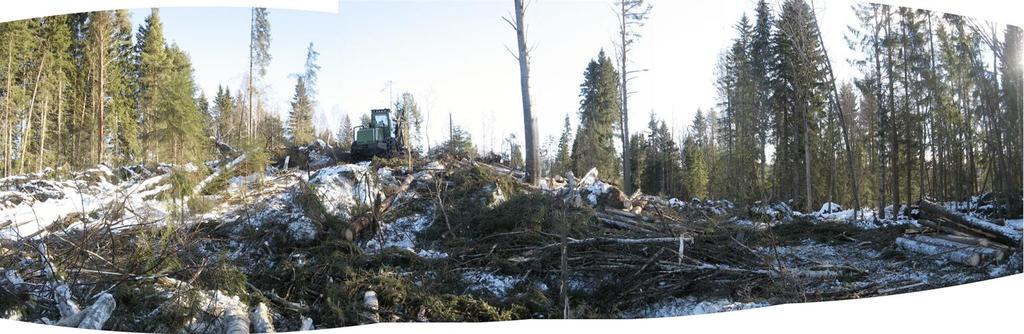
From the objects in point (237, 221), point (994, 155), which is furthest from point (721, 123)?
point (237, 221)

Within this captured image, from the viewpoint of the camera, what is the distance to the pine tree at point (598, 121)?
4771 millimetres

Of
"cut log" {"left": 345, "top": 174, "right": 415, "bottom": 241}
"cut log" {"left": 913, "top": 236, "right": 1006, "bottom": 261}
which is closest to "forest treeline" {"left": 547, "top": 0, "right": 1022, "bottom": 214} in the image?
"cut log" {"left": 913, "top": 236, "right": 1006, "bottom": 261}

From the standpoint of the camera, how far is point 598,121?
6359mm

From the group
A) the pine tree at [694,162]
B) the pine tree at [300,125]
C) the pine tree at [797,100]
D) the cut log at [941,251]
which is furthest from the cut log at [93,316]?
the pine tree at [694,162]

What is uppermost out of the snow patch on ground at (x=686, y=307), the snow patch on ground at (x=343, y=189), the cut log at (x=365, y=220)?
the snow patch on ground at (x=343, y=189)

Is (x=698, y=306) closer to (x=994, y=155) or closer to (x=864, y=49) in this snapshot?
(x=994, y=155)

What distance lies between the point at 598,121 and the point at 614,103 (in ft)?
1.02

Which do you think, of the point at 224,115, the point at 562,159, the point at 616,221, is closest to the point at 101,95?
the point at 224,115

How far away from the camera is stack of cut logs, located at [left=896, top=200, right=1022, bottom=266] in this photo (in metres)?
3.64

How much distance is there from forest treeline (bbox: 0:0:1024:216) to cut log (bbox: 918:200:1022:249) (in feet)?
0.65

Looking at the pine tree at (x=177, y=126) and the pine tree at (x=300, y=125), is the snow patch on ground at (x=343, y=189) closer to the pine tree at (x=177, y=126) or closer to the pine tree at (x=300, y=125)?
the pine tree at (x=300, y=125)

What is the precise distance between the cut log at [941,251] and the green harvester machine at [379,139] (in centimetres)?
476

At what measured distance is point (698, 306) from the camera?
11.2 ft

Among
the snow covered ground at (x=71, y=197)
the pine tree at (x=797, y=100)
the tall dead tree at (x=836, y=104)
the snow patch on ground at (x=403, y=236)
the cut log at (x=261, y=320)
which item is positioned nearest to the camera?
the cut log at (x=261, y=320)
